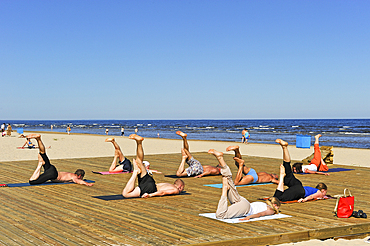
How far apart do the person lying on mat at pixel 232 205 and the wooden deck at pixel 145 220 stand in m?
0.23

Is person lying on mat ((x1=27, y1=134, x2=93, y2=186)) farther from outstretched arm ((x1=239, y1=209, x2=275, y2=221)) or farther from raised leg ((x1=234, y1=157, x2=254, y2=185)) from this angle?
outstretched arm ((x1=239, y1=209, x2=275, y2=221))

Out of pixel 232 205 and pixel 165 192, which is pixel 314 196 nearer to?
pixel 232 205

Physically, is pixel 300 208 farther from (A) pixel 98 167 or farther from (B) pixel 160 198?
(A) pixel 98 167

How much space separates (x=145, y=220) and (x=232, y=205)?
149 cm

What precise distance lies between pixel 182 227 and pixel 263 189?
427cm

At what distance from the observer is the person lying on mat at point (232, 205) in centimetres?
605

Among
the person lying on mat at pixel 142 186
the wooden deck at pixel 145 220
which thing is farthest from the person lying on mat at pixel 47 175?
the person lying on mat at pixel 142 186

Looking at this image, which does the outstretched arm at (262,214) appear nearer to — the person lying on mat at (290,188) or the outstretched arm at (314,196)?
the person lying on mat at (290,188)

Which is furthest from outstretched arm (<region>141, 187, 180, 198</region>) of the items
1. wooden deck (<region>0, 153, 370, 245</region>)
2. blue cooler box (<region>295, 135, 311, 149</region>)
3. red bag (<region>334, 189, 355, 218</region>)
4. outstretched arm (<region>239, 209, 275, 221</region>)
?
blue cooler box (<region>295, 135, 311, 149</region>)

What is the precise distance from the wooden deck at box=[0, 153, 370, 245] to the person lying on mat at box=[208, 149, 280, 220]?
231 millimetres

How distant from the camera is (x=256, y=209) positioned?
6500 millimetres

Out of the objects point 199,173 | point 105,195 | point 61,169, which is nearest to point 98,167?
point 61,169

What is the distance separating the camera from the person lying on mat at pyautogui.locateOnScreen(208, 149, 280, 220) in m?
6.05

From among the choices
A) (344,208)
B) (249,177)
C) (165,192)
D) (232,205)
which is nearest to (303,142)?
(249,177)
